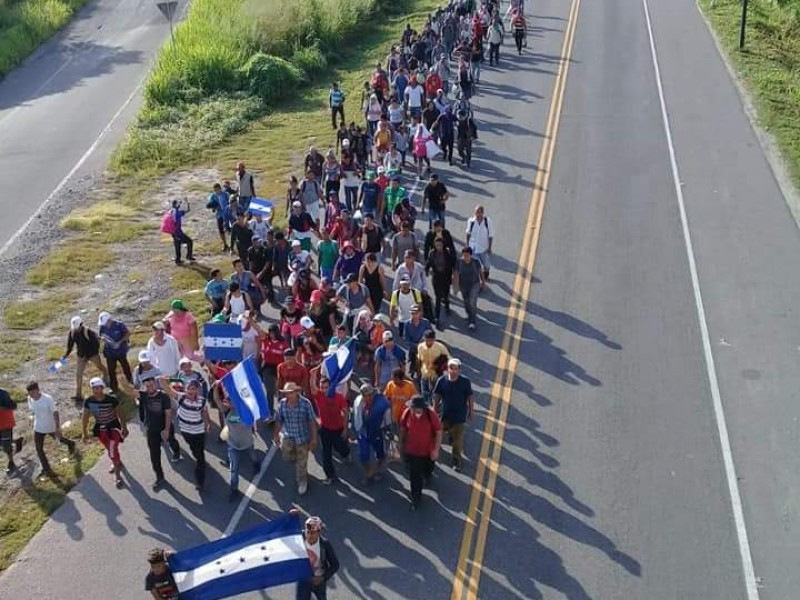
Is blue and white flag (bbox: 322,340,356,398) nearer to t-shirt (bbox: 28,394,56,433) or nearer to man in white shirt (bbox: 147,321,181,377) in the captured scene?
man in white shirt (bbox: 147,321,181,377)

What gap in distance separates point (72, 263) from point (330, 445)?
988cm

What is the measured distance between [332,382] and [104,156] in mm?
17234

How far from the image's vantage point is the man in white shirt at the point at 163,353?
1334cm

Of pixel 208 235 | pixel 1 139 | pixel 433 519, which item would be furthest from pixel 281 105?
pixel 433 519

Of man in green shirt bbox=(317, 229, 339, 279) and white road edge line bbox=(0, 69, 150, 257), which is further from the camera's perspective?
white road edge line bbox=(0, 69, 150, 257)

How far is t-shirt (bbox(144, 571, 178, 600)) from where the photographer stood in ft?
30.1

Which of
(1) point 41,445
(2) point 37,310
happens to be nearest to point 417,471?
(1) point 41,445

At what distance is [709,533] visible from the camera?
36.9 ft

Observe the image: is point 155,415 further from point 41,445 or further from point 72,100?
point 72,100

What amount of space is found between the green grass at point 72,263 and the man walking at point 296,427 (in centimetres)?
887

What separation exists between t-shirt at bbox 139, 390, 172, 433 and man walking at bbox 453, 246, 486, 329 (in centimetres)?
A: 526

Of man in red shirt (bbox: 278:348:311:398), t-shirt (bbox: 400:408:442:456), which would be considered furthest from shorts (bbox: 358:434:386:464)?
man in red shirt (bbox: 278:348:311:398)

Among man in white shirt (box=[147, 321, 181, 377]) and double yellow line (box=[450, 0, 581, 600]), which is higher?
man in white shirt (box=[147, 321, 181, 377])

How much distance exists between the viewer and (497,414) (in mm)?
13672
